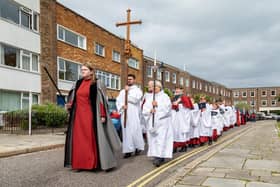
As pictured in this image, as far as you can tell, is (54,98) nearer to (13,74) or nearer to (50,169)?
(13,74)

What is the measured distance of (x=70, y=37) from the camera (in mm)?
26438

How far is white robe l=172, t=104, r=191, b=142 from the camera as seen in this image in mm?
9250

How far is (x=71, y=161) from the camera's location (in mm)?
6348

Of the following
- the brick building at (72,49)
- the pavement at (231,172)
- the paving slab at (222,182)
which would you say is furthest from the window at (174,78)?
the paving slab at (222,182)

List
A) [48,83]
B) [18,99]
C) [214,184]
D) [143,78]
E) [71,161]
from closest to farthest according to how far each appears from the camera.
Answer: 1. [214,184]
2. [71,161]
3. [18,99]
4. [48,83]
5. [143,78]

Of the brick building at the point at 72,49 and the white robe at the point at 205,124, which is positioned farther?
the brick building at the point at 72,49

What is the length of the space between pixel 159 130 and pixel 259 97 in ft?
336

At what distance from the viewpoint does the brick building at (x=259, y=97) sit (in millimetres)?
99062

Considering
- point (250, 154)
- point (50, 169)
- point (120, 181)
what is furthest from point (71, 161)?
point (250, 154)

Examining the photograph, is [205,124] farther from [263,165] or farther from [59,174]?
[59,174]

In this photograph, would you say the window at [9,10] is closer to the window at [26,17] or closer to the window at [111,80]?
the window at [26,17]

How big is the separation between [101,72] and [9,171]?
25078mm

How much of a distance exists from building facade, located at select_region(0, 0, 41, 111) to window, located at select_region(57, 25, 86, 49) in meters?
2.60

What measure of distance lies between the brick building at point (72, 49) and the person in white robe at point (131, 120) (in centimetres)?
1563
